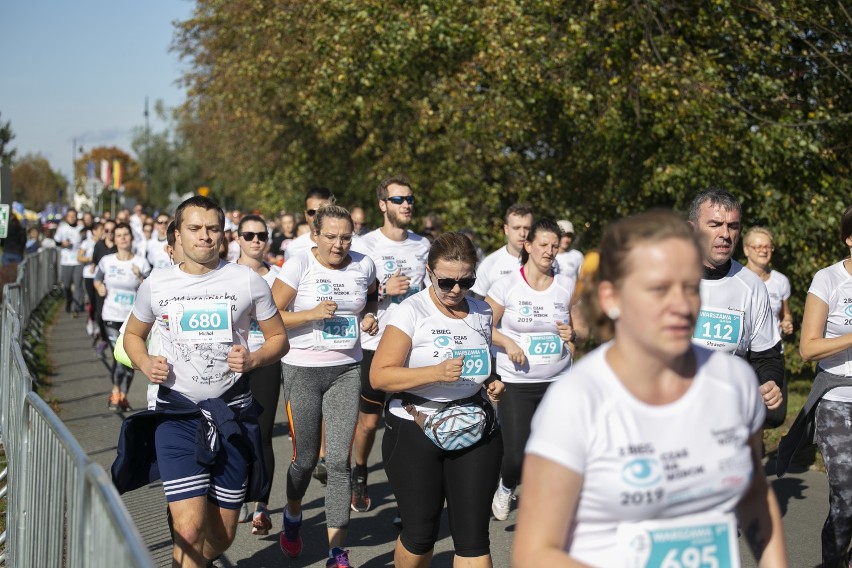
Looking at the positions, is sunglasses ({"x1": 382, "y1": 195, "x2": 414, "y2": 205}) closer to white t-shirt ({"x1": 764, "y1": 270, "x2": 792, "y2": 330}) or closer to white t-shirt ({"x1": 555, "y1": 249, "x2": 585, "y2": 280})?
white t-shirt ({"x1": 555, "y1": 249, "x2": 585, "y2": 280})

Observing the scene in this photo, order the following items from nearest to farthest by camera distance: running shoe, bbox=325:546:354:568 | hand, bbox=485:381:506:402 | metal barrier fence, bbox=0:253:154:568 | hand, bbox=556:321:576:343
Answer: metal barrier fence, bbox=0:253:154:568 < hand, bbox=485:381:506:402 < running shoe, bbox=325:546:354:568 < hand, bbox=556:321:576:343

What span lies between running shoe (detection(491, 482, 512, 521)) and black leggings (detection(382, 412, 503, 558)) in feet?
8.23

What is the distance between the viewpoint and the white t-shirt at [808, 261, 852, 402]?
5.67m

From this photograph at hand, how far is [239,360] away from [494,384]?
125 centimetres

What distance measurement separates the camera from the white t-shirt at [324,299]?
6.99 m

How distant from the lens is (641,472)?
2.65m

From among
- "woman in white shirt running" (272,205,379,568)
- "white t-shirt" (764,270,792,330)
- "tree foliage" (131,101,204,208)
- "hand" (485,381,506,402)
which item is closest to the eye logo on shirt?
"hand" (485,381,506,402)

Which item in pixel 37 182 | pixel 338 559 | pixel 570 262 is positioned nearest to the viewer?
pixel 338 559

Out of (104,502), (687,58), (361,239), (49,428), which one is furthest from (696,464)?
(687,58)

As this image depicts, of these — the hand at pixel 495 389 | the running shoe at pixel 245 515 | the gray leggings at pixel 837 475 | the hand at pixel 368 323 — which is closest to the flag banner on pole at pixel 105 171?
the running shoe at pixel 245 515

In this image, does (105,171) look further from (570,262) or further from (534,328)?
(534,328)

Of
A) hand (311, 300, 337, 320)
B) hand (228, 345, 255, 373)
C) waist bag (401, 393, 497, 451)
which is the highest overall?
hand (311, 300, 337, 320)

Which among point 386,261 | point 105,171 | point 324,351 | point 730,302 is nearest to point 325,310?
point 324,351

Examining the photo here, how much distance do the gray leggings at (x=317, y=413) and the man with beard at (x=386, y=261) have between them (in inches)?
59.4
